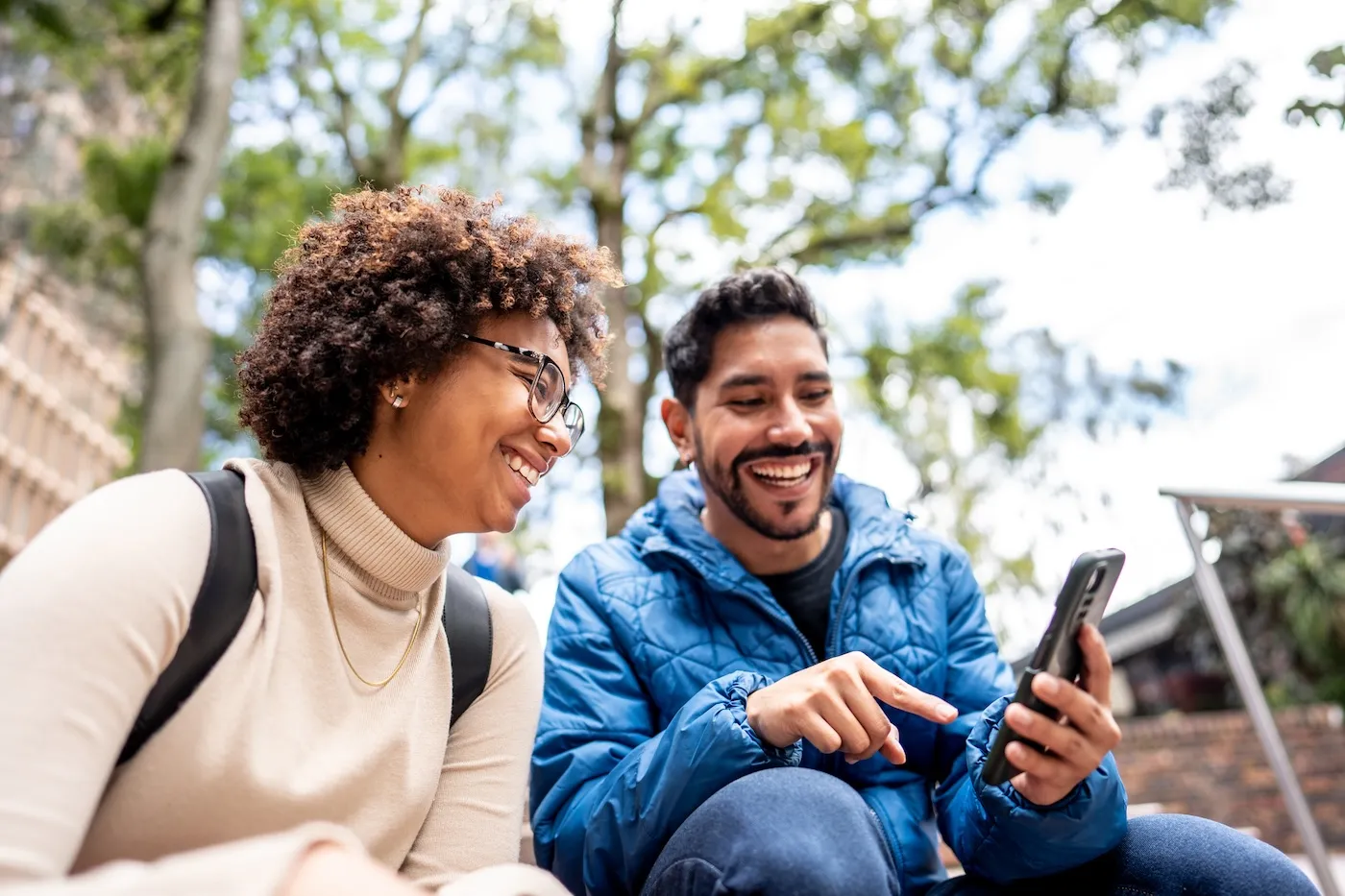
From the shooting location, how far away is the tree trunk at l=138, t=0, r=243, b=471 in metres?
4.92

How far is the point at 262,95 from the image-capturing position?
955cm

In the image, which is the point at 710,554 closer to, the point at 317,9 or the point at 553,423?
the point at 553,423

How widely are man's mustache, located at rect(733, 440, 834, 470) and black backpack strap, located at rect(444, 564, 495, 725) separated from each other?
2.19 ft

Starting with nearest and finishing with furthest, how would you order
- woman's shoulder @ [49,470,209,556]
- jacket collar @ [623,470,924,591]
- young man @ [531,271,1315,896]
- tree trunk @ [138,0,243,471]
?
1. woman's shoulder @ [49,470,209,556]
2. young man @ [531,271,1315,896]
3. jacket collar @ [623,470,924,591]
4. tree trunk @ [138,0,243,471]

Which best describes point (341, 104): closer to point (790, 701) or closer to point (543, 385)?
point (543, 385)

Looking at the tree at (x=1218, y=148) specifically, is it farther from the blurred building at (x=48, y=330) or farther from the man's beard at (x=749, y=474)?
the blurred building at (x=48, y=330)

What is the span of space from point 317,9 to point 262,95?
98 centimetres

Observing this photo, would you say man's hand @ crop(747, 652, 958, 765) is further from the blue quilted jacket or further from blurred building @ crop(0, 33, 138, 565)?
blurred building @ crop(0, 33, 138, 565)

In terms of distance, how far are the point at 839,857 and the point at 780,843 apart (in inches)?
3.0

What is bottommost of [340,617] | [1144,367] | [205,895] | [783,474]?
[205,895]

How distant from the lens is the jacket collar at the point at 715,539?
2031 mm

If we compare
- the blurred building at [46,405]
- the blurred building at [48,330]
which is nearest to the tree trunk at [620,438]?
the blurred building at [48,330]

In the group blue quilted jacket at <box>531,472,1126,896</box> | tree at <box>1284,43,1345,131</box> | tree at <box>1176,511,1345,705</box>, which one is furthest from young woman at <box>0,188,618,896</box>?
tree at <box>1176,511,1345,705</box>

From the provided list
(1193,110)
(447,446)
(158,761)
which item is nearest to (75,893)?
(158,761)
